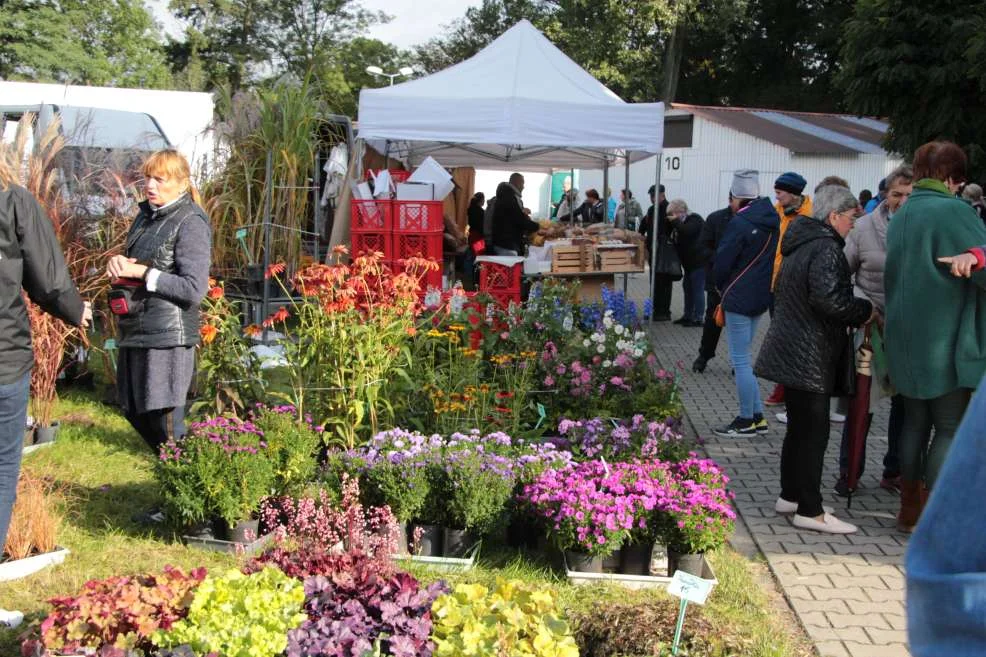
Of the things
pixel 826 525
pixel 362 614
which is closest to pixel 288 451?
pixel 362 614

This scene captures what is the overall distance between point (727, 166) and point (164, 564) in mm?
27003

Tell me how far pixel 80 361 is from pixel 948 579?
24.6 ft

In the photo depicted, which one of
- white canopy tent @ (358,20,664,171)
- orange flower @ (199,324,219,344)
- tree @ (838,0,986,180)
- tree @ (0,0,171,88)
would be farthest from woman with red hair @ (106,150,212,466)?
tree @ (0,0,171,88)

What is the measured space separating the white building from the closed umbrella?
23045 millimetres

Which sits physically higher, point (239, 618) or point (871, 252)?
point (871, 252)

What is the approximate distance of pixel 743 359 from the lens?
→ 6.80 metres

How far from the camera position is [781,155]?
27922 millimetres

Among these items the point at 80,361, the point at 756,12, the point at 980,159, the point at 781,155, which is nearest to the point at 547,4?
the point at 756,12

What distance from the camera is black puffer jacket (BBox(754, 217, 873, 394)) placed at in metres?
4.64

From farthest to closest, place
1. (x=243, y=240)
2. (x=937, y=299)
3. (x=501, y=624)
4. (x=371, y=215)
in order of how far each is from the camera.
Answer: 1. (x=371, y=215)
2. (x=243, y=240)
3. (x=937, y=299)
4. (x=501, y=624)

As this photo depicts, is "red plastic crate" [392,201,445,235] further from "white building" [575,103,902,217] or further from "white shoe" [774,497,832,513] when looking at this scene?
"white building" [575,103,902,217]

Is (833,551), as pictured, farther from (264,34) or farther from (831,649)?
(264,34)

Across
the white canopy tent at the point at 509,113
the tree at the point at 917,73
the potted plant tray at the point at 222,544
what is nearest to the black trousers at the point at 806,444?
the potted plant tray at the point at 222,544

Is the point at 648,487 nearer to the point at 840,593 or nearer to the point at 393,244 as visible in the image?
the point at 840,593
